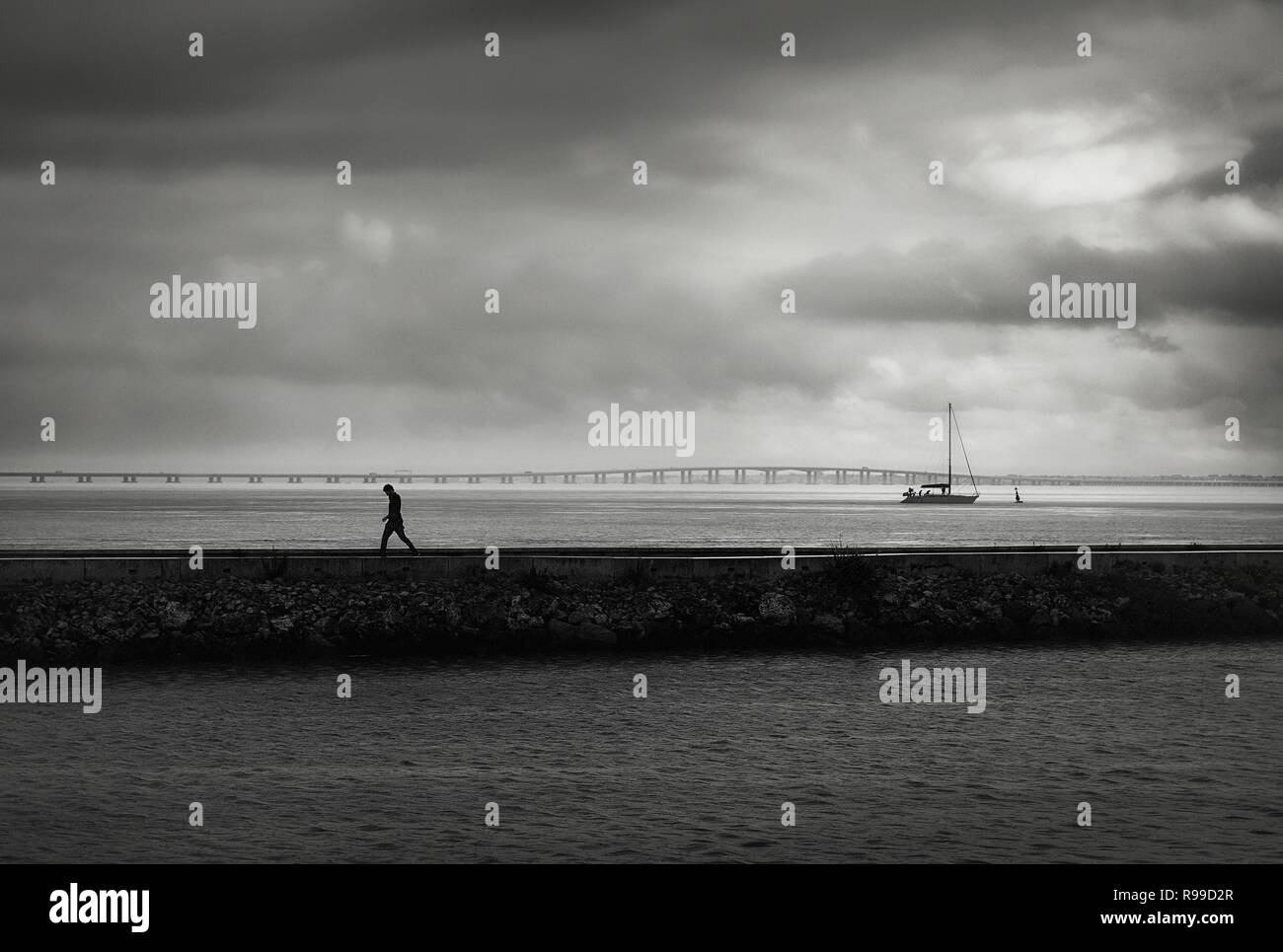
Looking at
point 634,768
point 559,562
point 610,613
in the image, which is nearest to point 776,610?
point 610,613

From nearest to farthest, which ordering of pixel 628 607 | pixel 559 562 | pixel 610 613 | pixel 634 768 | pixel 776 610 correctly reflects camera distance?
pixel 634 768 → pixel 610 613 → pixel 628 607 → pixel 776 610 → pixel 559 562

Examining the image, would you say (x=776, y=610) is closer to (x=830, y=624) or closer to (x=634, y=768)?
(x=830, y=624)

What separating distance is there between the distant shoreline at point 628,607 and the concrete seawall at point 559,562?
3.5 inches

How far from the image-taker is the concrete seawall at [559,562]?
3195cm

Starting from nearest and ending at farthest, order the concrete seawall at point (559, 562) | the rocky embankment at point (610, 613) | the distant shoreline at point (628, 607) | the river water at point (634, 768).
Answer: the river water at point (634, 768), the rocky embankment at point (610, 613), the distant shoreline at point (628, 607), the concrete seawall at point (559, 562)

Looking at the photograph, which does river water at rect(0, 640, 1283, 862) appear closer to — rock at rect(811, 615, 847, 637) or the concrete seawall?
rock at rect(811, 615, 847, 637)

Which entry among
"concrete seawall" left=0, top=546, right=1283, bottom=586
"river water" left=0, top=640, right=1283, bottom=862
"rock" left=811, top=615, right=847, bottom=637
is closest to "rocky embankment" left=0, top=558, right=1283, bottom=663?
"rock" left=811, top=615, right=847, bottom=637

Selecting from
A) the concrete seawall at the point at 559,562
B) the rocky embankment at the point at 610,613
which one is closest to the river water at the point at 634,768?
the rocky embankment at the point at 610,613

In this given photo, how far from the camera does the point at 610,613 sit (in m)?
32.5

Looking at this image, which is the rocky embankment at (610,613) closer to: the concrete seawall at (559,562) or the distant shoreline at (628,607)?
the distant shoreline at (628,607)

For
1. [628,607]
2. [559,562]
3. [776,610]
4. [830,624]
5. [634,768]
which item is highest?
[559,562]

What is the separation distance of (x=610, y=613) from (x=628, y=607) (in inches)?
24.2
